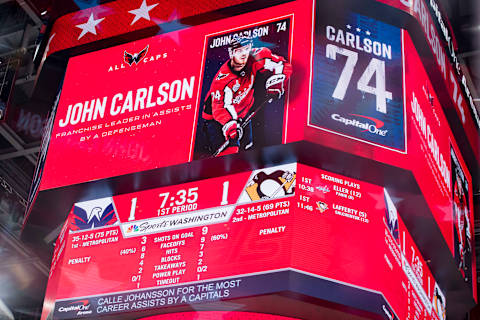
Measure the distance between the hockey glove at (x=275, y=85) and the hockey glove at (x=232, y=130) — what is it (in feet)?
1.52

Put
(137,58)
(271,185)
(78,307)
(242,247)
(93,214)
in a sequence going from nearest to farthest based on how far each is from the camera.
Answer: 1. (242,247)
2. (271,185)
3. (78,307)
4. (93,214)
5. (137,58)

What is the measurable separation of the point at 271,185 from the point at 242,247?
69 cm

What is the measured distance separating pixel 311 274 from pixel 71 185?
298 centimetres

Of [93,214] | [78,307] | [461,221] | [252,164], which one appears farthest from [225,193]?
[461,221]

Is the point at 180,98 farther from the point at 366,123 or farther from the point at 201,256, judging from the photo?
the point at 366,123

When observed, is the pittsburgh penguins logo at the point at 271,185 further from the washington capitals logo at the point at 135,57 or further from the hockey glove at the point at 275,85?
the washington capitals logo at the point at 135,57

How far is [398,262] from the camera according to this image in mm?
8383

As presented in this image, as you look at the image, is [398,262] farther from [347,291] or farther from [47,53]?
[47,53]

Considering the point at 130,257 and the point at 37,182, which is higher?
the point at 37,182

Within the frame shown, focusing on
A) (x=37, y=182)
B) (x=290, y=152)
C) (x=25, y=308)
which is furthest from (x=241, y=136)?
(x=25, y=308)

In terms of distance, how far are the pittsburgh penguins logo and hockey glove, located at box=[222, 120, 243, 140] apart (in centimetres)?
47

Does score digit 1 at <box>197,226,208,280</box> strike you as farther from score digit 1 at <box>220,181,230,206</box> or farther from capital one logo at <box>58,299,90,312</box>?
capital one logo at <box>58,299,90,312</box>

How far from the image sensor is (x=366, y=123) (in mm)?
8422

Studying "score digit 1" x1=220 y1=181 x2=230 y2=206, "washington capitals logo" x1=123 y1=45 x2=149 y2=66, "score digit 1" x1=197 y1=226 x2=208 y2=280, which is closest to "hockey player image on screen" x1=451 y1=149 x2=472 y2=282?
"score digit 1" x1=220 y1=181 x2=230 y2=206
